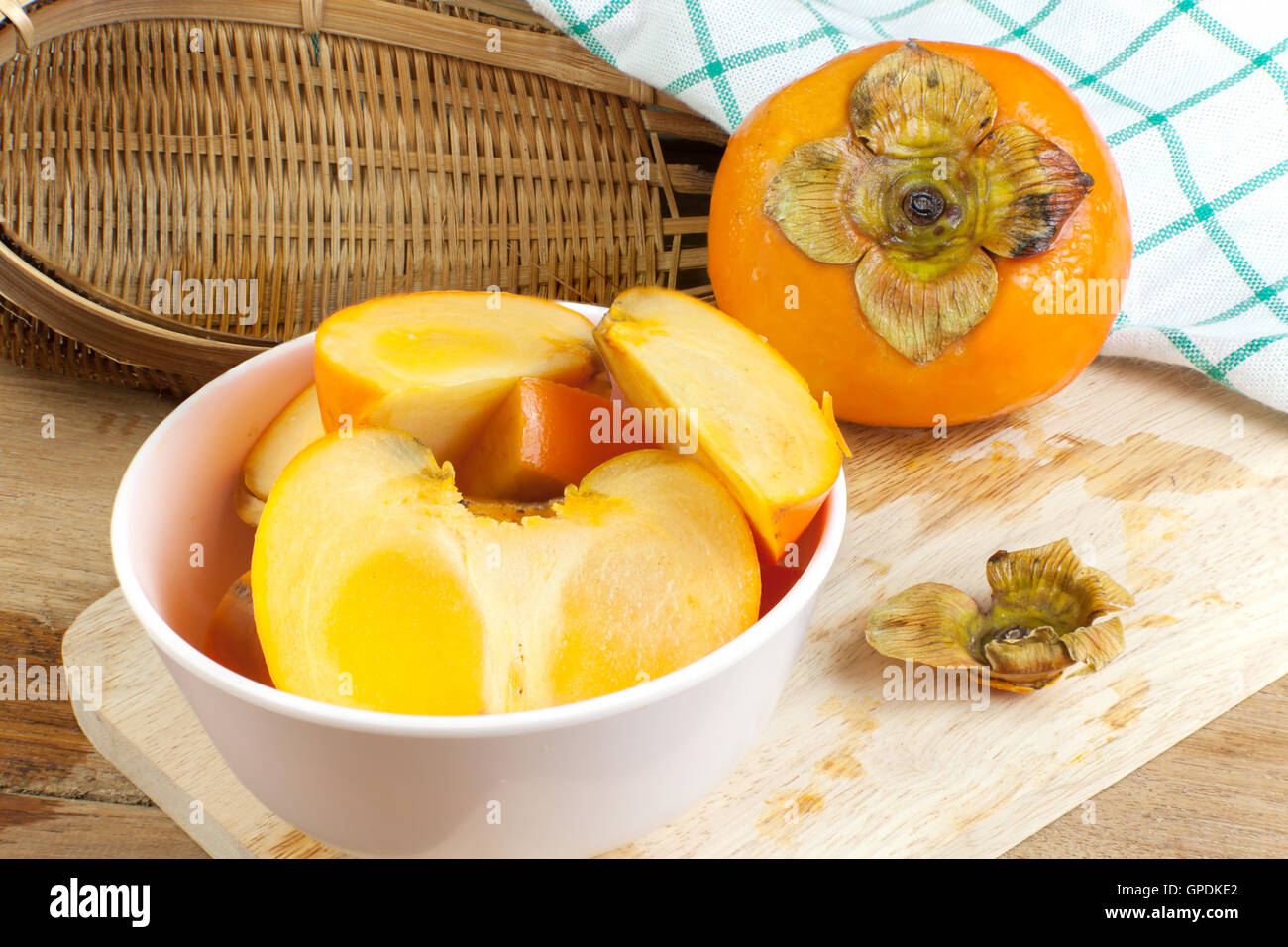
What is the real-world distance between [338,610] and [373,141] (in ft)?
1.38

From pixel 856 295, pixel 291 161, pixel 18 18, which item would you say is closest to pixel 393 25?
pixel 291 161

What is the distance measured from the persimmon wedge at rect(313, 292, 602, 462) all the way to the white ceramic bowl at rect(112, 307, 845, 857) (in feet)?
0.25

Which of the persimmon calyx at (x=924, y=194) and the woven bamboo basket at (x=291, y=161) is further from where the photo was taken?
the woven bamboo basket at (x=291, y=161)

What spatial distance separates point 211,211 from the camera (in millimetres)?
656

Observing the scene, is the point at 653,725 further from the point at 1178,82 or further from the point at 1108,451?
the point at 1178,82

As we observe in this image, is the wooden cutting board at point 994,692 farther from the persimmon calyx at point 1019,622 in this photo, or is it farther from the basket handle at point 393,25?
the basket handle at point 393,25

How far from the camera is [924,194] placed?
0.52 m

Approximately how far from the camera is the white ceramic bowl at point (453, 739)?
0.29m

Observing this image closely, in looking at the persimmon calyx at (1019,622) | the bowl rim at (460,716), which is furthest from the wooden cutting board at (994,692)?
the bowl rim at (460,716)

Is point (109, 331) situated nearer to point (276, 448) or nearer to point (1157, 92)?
point (276, 448)

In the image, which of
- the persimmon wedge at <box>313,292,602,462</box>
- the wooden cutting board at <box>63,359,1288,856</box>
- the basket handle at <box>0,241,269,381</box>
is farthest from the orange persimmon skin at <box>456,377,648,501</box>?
the basket handle at <box>0,241,269,381</box>

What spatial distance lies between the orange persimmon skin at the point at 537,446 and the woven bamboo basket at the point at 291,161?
0.30m

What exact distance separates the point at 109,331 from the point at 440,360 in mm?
338

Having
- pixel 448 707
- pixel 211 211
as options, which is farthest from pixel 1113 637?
pixel 211 211
